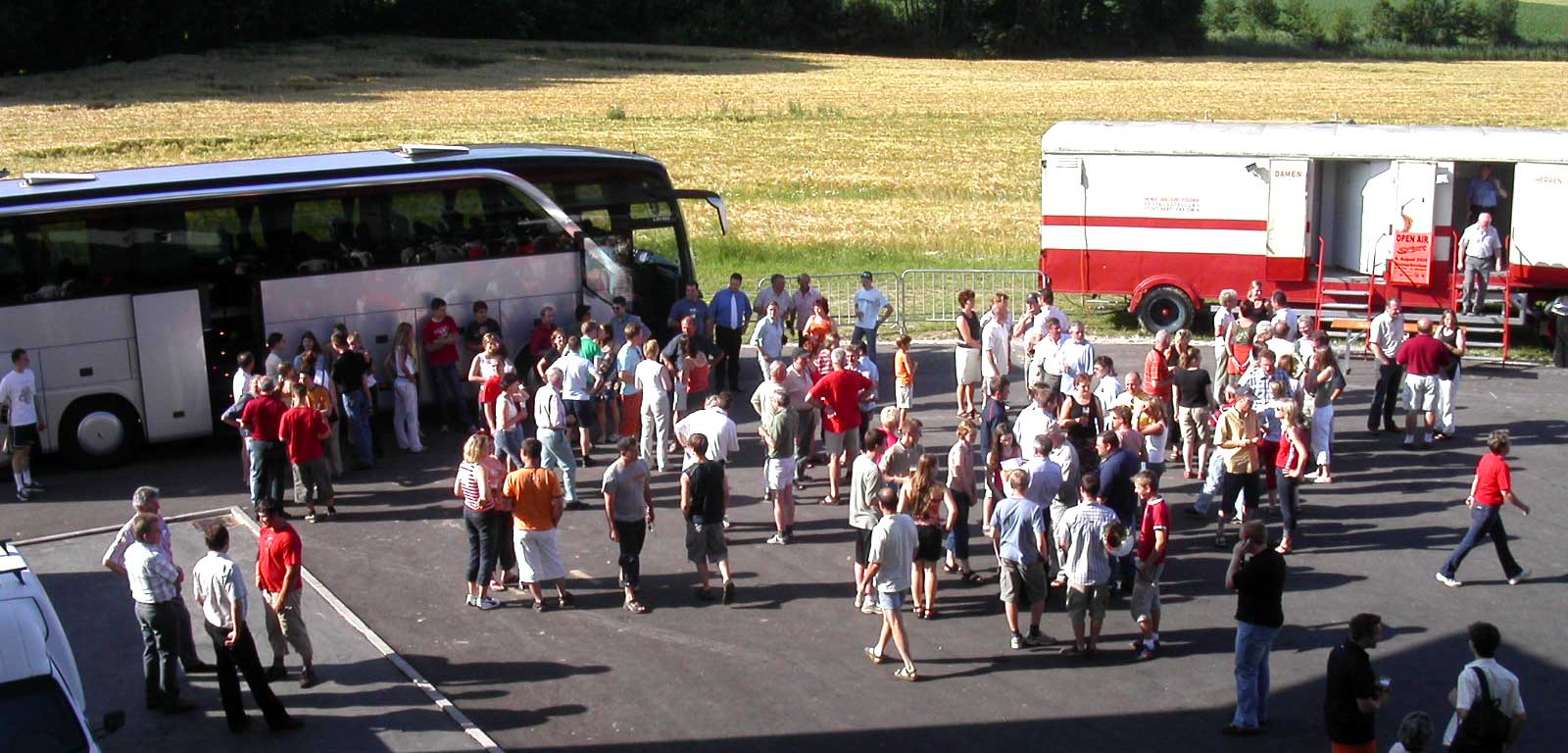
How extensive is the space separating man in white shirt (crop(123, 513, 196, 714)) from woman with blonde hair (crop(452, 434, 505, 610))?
2.47 metres

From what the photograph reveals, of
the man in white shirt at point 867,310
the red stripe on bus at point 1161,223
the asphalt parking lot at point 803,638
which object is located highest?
the red stripe on bus at point 1161,223

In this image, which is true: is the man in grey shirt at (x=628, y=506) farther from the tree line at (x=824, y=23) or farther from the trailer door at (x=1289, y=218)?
the tree line at (x=824, y=23)

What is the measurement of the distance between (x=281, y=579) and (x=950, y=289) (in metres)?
16.8

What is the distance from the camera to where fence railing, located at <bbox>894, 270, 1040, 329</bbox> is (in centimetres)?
2464

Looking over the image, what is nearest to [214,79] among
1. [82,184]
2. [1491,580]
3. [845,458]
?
[82,184]

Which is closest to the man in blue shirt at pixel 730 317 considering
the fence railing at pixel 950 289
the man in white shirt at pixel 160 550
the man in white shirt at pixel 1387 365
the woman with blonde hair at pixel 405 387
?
the woman with blonde hair at pixel 405 387

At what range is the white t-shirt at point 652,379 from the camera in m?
16.1

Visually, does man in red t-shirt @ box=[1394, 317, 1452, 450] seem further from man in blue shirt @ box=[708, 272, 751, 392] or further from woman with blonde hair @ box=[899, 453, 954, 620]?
man in blue shirt @ box=[708, 272, 751, 392]

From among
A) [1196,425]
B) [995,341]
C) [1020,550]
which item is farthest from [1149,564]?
[995,341]

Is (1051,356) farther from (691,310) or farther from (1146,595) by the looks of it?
(1146,595)

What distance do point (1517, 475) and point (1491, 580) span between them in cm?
346

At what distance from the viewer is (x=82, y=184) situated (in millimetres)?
17141

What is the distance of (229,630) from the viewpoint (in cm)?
1018

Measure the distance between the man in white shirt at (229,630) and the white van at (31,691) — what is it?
1.62 meters
